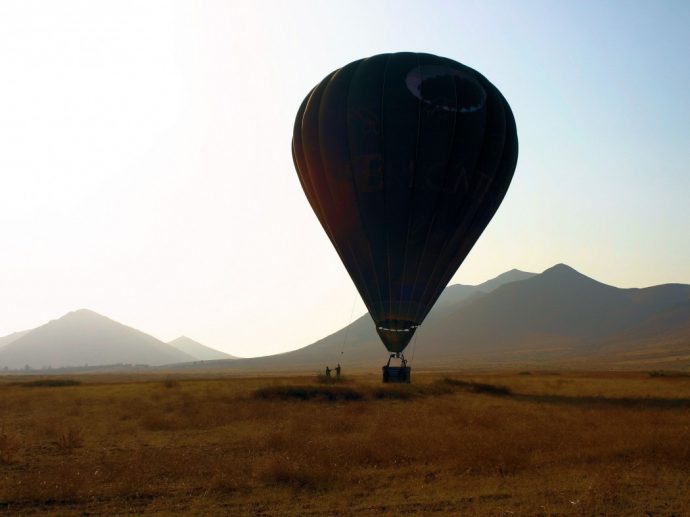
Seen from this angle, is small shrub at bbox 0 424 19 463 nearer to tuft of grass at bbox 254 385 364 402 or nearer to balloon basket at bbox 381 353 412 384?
tuft of grass at bbox 254 385 364 402

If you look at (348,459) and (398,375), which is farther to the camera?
(398,375)

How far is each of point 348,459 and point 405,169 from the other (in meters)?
20.2

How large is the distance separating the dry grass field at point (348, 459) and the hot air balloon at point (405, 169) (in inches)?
320

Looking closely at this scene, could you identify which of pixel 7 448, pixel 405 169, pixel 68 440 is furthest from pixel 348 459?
pixel 405 169

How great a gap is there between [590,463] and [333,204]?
901 inches

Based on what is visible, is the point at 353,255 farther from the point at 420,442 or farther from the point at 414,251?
the point at 420,442

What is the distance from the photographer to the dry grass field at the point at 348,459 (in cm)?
1307

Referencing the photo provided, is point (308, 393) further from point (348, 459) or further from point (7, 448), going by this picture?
point (348, 459)

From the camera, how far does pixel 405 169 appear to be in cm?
3428

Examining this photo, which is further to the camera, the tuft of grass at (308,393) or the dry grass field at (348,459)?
the tuft of grass at (308,393)

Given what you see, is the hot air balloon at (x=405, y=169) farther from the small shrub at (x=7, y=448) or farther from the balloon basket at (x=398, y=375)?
the small shrub at (x=7, y=448)

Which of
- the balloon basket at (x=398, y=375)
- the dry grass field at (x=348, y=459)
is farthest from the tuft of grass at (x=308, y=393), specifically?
the balloon basket at (x=398, y=375)

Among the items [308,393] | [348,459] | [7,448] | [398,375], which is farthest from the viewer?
[398,375]

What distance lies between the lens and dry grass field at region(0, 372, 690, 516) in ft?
42.9
